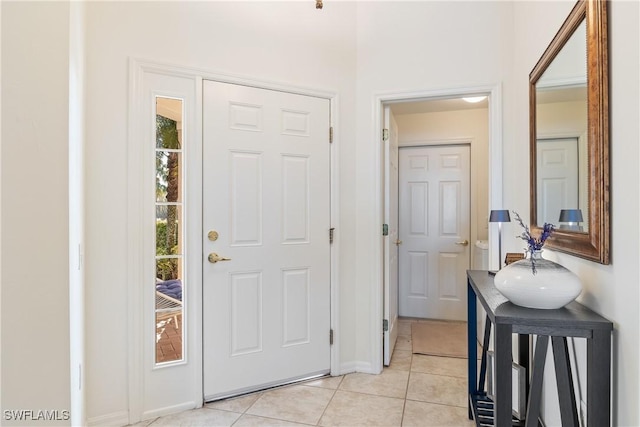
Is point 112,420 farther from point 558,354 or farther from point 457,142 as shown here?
point 457,142

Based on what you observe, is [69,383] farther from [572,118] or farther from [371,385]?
[572,118]

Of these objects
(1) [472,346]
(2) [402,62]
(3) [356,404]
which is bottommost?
(3) [356,404]

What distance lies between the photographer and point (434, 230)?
13.3 feet

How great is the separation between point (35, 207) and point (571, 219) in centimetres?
192

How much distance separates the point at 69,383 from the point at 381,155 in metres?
→ 2.18

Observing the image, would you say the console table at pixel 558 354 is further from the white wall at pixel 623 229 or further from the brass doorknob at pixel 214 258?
the brass doorknob at pixel 214 258

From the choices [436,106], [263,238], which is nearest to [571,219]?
[263,238]

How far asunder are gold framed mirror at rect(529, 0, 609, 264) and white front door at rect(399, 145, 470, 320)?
2129 mm

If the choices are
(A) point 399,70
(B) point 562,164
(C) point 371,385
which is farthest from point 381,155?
(C) point 371,385

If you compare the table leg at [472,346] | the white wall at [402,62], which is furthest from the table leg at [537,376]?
the white wall at [402,62]

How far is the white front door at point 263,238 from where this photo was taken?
7.27 ft

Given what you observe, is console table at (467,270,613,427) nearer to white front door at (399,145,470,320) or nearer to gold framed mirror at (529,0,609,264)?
gold framed mirror at (529,0,609,264)

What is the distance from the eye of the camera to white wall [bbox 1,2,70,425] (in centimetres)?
118

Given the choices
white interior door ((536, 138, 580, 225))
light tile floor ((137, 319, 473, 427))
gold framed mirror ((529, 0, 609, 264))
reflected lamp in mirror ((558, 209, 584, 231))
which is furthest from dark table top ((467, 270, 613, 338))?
light tile floor ((137, 319, 473, 427))
